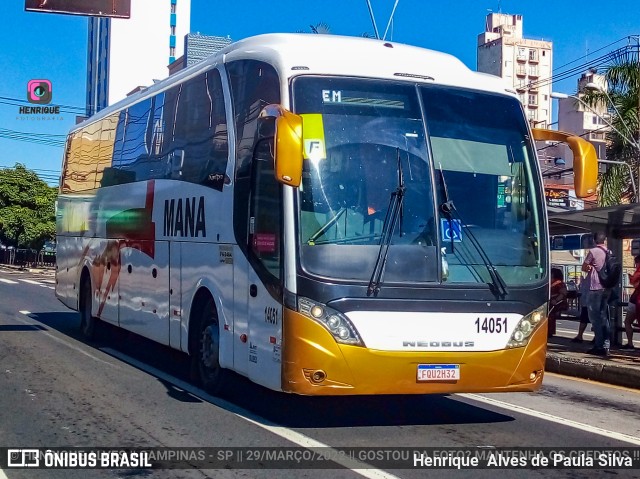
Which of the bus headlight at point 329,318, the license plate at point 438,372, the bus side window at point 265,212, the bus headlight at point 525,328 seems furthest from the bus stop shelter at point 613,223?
the bus headlight at point 329,318

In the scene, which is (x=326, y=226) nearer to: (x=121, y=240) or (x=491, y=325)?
(x=491, y=325)

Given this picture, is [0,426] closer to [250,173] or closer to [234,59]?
[250,173]

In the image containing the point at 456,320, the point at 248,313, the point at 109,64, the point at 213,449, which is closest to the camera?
the point at 213,449

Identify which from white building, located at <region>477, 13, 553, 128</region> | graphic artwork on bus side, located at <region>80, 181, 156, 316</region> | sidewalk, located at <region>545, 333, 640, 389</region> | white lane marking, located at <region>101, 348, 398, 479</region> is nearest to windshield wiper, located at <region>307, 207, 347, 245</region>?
white lane marking, located at <region>101, 348, 398, 479</region>

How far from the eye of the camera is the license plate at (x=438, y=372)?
7.81 m

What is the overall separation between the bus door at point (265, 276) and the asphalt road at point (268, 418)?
605 millimetres

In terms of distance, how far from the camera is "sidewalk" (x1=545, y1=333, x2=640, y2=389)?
38.3ft

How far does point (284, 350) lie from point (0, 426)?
113 inches

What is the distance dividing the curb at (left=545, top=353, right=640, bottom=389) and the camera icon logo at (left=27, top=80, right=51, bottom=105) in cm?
2687

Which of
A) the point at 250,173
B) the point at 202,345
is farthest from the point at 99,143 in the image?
the point at 250,173

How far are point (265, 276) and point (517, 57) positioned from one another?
104 m

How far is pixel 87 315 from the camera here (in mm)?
15328

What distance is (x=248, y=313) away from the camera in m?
8.60

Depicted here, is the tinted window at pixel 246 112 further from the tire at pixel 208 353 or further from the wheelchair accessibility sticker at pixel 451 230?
the wheelchair accessibility sticker at pixel 451 230
